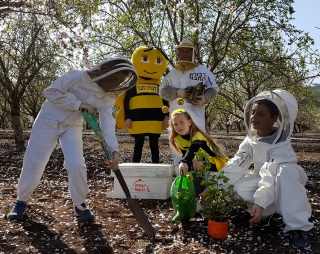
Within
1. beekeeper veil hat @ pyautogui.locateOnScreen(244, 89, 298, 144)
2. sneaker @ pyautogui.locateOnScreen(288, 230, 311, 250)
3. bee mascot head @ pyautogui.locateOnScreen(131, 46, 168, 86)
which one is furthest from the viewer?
bee mascot head @ pyautogui.locateOnScreen(131, 46, 168, 86)

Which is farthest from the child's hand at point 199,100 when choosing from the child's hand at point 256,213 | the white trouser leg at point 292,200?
the child's hand at point 256,213

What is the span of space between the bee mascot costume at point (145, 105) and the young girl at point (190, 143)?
1.34 meters

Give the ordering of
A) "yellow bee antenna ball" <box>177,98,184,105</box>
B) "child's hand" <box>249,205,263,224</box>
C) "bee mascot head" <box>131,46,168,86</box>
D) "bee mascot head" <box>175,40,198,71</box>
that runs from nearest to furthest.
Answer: "child's hand" <box>249,205,263,224</box> < "yellow bee antenna ball" <box>177,98,184,105</box> < "bee mascot head" <box>175,40,198,71</box> < "bee mascot head" <box>131,46,168,86</box>

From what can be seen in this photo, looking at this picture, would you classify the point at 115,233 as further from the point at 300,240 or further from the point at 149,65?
the point at 149,65

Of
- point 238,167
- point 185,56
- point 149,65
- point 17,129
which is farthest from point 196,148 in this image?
point 17,129

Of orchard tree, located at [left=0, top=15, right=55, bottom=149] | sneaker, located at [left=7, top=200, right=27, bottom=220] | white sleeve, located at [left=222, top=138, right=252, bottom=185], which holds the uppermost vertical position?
orchard tree, located at [left=0, top=15, right=55, bottom=149]

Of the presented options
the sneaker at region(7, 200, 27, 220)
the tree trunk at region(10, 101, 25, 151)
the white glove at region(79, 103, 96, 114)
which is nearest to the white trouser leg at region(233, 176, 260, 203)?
the white glove at region(79, 103, 96, 114)

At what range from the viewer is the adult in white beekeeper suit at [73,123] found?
4426 millimetres

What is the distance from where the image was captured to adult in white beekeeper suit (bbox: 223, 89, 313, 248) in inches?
150

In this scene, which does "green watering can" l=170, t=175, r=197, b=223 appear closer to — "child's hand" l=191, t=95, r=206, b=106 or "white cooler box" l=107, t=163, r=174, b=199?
"white cooler box" l=107, t=163, r=174, b=199

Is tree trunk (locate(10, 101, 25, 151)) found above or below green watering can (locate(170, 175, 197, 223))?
above

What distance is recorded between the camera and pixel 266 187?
3943 millimetres

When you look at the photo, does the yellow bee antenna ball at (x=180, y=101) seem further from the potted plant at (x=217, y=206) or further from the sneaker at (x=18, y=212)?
the sneaker at (x=18, y=212)

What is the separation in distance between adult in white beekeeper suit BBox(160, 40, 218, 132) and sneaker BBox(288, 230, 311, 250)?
2.40 meters
